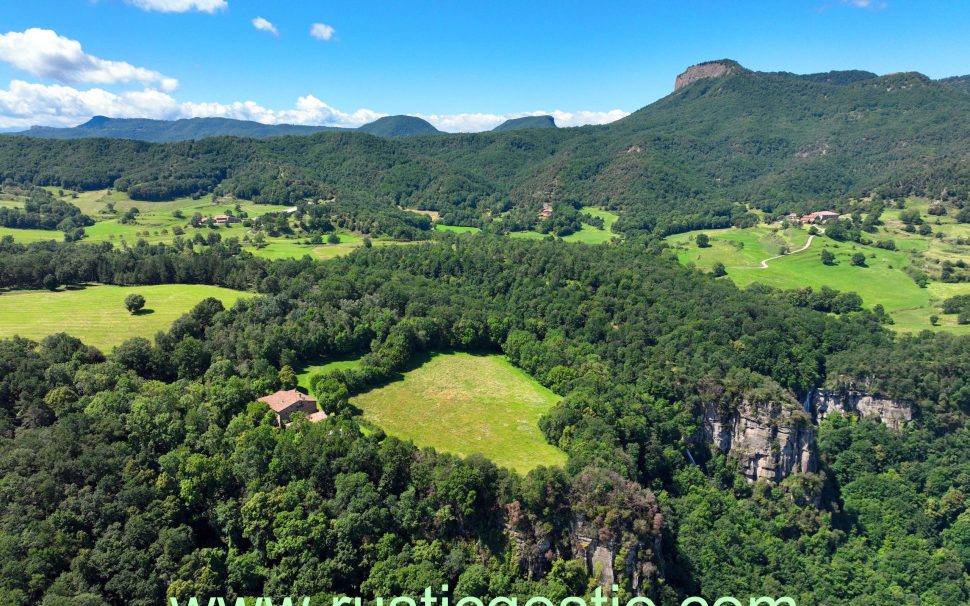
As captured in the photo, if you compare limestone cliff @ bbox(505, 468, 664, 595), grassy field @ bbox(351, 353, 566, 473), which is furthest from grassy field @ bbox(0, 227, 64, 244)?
limestone cliff @ bbox(505, 468, 664, 595)

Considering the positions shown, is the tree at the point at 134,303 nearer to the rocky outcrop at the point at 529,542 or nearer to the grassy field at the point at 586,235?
the rocky outcrop at the point at 529,542

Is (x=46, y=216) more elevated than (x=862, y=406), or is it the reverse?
(x=46, y=216)

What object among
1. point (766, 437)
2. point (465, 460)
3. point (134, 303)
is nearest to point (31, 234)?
point (134, 303)

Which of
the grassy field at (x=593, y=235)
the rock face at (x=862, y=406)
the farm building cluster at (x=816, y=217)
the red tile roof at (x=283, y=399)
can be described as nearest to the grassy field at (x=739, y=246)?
the farm building cluster at (x=816, y=217)

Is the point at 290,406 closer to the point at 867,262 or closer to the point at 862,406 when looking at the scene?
the point at 862,406

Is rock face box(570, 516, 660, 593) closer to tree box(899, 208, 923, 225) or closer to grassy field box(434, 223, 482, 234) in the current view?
grassy field box(434, 223, 482, 234)

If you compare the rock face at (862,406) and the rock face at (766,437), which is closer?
the rock face at (766,437)

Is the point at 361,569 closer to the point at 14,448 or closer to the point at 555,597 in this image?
the point at 555,597
